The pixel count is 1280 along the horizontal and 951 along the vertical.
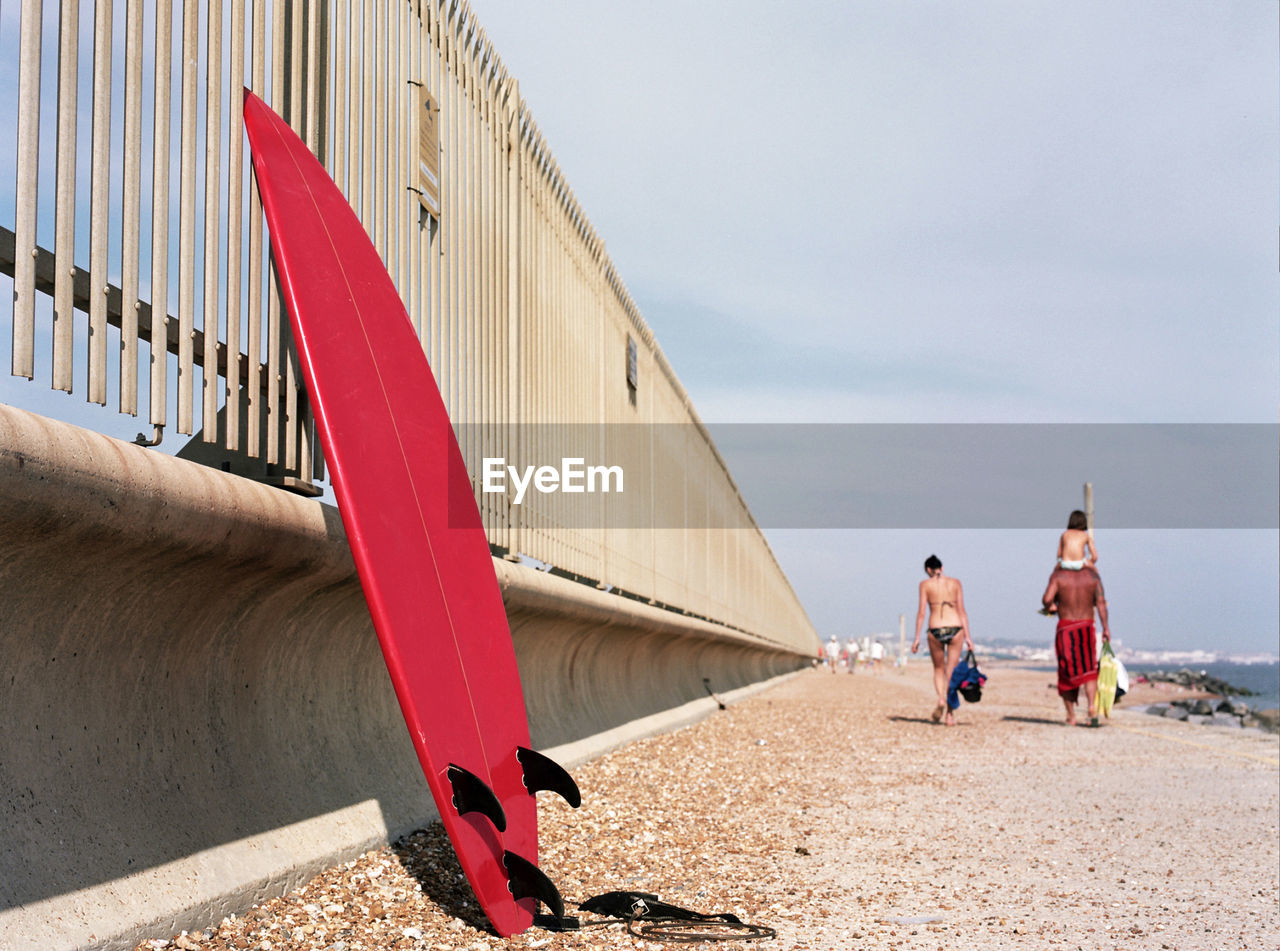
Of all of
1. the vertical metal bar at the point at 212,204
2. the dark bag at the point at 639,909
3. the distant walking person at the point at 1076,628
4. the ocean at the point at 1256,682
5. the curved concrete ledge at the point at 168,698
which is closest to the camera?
the curved concrete ledge at the point at 168,698

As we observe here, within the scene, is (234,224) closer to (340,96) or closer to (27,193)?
(27,193)

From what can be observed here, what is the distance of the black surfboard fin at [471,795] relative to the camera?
8.84ft

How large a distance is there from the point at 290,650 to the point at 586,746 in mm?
2972

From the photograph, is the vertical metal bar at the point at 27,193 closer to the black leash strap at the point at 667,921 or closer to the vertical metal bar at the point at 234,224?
the vertical metal bar at the point at 234,224

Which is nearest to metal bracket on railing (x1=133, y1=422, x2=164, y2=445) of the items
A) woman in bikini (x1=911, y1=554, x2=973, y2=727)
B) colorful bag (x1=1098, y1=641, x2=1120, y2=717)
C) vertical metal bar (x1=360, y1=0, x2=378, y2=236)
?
vertical metal bar (x1=360, y1=0, x2=378, y2=236)

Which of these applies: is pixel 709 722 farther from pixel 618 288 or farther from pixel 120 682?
pixel 120 682

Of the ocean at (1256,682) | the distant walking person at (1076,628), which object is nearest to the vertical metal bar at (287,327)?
the distant walking person at (1076,628)

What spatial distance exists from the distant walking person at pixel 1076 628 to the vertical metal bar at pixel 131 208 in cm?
1014

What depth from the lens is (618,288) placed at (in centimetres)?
892

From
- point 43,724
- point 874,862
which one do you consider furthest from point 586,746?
point 43,724

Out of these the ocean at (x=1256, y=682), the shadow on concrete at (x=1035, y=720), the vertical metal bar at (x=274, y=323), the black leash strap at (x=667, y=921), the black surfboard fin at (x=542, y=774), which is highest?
the vertical metal bar at (x=274, y=323)

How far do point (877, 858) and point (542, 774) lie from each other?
4.57 ft

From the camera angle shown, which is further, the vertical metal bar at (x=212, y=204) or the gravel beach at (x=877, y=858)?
the gravel beach at (x=877, y=858)

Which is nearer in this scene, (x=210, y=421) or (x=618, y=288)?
(x=210, y=421)
